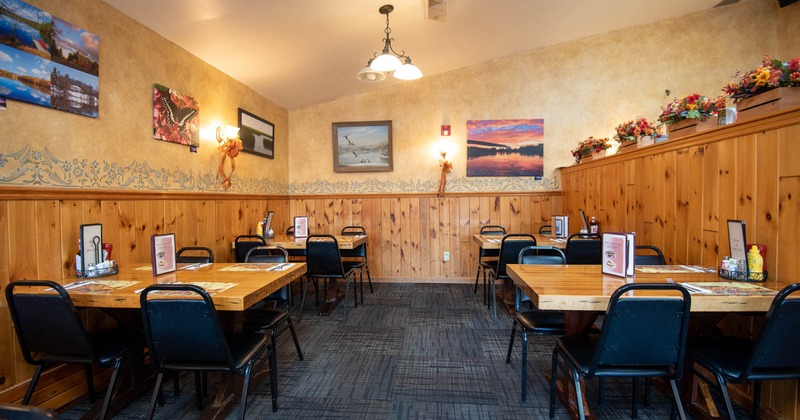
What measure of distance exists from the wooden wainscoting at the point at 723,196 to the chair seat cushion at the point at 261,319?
2.79 metres

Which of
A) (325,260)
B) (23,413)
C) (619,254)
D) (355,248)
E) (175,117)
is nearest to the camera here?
(23,413)

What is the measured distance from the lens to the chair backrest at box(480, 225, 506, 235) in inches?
182

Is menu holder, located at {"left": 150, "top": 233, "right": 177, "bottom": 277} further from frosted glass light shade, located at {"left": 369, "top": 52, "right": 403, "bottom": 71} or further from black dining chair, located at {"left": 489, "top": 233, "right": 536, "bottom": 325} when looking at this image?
black dining chair, located at {"left": 489, "top": 233, "right": 536, "bottom": 325}

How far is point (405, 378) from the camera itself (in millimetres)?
2359

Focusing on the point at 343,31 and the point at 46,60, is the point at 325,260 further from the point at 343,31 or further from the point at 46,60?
the point at 46,60

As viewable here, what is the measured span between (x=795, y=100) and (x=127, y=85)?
4164mm

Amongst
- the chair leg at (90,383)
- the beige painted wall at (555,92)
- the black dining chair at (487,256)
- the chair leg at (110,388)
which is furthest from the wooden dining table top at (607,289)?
the beige painted wall at (555,92)

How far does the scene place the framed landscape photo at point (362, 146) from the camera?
517cm

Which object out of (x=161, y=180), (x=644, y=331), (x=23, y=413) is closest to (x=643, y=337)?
(x=644, y=331)

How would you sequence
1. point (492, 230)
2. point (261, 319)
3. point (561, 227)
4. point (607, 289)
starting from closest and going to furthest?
point (607, 289) < point (261, 319) < point (561, 227) < point (492, 230)

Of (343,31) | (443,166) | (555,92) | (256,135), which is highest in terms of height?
(343,31)

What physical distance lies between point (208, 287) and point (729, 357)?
2553 millimetres

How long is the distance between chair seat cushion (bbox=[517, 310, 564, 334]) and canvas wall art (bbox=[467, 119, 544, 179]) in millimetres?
3017

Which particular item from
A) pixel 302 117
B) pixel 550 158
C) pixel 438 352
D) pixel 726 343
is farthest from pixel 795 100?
pixel 302 117
